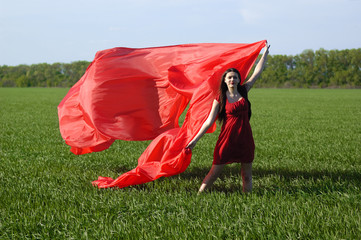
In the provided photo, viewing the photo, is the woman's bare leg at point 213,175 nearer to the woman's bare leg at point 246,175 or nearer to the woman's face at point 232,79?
the woman's bare leg at point 246,175

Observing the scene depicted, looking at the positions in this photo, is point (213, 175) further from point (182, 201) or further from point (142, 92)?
point (142, 92)

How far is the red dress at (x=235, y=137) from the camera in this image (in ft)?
17.8

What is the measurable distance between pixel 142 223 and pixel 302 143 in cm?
774

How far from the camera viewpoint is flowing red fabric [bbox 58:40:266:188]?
243 inches

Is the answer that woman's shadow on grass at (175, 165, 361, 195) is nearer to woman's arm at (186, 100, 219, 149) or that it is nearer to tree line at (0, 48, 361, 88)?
woman's arm at (186, 100, 219, 149)

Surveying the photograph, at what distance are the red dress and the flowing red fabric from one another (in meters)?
0.83

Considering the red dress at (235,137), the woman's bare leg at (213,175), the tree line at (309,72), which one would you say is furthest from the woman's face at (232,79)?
the tree line at (309,72)

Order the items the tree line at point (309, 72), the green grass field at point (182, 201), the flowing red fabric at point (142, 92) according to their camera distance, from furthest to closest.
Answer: the tree line at point (309, 72) < the flowing red fabric at point (142, 92) < the green grass field at point (182, 201)

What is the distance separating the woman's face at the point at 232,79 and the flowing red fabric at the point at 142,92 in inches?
23.8

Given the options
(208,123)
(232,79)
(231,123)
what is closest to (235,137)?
(231,123)

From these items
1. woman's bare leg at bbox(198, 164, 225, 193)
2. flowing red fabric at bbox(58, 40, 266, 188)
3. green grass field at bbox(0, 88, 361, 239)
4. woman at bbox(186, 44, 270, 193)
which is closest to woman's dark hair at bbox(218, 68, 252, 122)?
woman at bbox(186, 44, 270, 193)

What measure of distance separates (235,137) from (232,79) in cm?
81

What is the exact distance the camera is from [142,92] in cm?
695

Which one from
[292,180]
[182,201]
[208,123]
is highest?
[208,123]
